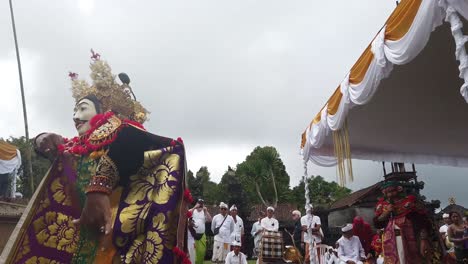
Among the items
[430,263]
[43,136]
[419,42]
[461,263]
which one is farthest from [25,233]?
[461,263]

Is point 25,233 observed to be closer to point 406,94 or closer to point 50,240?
point 50,240

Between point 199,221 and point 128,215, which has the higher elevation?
point 199,221

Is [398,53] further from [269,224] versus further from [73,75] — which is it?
[269,224]

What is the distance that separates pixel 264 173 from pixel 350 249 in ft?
109

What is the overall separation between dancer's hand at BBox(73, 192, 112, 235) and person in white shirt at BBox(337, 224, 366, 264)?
6.09m

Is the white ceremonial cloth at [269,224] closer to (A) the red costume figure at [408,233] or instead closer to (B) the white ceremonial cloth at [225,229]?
(B) the white ceremonial cloth at [225,229]

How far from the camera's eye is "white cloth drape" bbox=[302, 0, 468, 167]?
2975 millimetres

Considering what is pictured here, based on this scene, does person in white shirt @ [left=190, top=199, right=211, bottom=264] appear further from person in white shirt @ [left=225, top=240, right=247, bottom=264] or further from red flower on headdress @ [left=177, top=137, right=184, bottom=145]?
red flower on headdress @ [left=177, top=137, right=184, bottom=145]

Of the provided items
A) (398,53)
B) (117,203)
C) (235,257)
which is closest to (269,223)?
(235,257)

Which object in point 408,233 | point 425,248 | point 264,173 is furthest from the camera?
point 264,173

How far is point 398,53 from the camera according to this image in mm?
3797

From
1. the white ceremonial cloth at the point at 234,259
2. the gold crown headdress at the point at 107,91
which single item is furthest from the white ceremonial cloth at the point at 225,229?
the gold crown headdress at the point at 107,91

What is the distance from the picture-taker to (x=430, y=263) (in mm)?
5367

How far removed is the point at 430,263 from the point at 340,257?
8.09 ft
